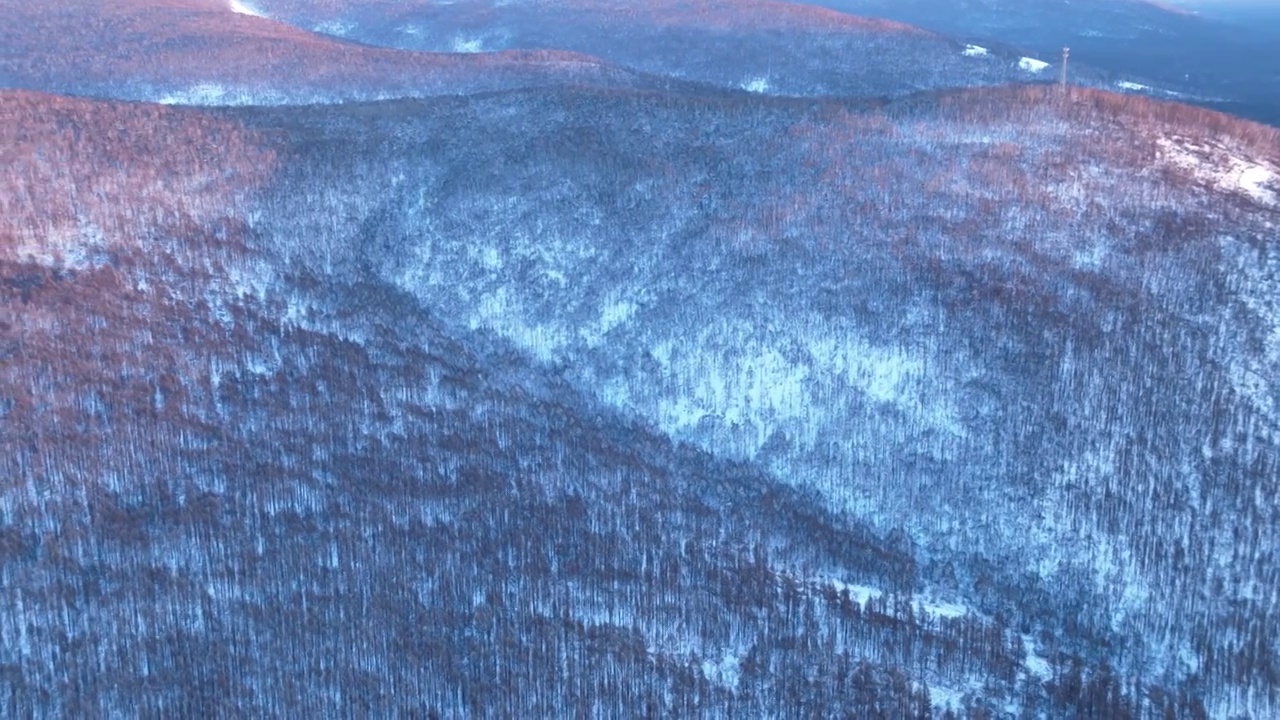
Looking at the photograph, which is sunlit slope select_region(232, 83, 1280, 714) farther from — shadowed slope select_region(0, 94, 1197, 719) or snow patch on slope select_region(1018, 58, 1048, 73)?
snow patch on slope select_region(1018, 58, 1048, 73)

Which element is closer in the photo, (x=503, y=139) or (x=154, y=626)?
(x=154, y=626)

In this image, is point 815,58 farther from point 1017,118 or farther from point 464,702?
point 464,702

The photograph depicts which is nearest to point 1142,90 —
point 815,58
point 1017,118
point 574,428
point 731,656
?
point 815,58

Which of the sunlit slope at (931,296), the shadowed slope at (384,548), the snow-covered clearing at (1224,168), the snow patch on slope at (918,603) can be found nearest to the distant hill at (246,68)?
the sunlit slope at (931,296)

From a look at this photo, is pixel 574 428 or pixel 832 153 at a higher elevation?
pixel 832 153

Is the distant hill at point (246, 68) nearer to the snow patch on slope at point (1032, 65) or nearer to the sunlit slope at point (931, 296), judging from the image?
the sunlit slope at point (931, 296)

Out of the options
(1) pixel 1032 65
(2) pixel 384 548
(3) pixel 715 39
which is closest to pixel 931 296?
(2) pixel 384 548
